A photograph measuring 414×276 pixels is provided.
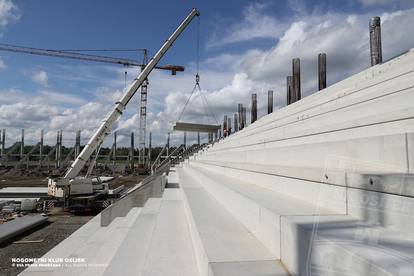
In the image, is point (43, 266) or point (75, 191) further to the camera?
point (75, 191)

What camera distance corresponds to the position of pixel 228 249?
195 cm

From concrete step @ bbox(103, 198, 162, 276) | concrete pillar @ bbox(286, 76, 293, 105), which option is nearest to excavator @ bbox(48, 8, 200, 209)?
concrete pillar @ bbox(286, 76, 293, 105)

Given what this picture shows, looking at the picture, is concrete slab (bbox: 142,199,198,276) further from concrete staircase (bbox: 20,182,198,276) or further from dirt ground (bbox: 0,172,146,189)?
dirt ground (bbox: 0,172,146,189)

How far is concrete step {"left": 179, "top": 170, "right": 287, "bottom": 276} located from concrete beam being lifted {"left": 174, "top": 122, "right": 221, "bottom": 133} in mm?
22060

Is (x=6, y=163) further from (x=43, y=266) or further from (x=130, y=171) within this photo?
(x=43, y=266)

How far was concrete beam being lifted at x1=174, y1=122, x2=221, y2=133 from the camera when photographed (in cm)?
2491

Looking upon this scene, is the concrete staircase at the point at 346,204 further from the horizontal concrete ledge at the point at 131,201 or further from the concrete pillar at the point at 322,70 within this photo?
the concrete pillar at the point at 322,70

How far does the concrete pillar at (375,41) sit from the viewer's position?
6.08 metres

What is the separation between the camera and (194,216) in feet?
9.58

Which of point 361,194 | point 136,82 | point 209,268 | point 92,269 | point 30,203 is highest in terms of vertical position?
point 136,82

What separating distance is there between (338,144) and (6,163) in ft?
178

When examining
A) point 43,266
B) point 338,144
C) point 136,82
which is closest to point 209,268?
point 338,144

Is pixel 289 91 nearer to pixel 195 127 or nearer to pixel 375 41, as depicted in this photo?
pixel 375 41

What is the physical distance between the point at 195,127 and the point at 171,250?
23.0 metres
